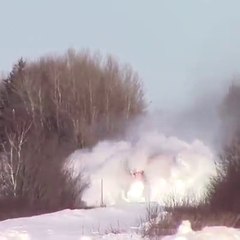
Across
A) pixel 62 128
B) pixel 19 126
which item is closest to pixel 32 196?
pixel 19 126

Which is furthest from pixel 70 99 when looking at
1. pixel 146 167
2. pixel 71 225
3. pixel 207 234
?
pixel 207 234

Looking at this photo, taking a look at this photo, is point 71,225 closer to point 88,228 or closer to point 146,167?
point 88,228

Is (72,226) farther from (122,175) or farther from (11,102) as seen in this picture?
(11,102)

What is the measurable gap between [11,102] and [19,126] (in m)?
11.8

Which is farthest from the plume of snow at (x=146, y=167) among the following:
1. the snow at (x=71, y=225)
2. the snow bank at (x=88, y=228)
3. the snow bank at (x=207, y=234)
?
the snow bank at (x=207, y=234)

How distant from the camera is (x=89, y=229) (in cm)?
1539

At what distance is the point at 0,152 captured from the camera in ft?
110

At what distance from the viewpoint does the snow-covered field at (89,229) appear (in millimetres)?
11583

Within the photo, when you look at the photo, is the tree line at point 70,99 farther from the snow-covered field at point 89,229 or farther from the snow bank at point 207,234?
the snow bank at point 207,234

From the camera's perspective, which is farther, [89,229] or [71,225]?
[71,225]

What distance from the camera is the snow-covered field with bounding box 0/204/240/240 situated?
11.6m

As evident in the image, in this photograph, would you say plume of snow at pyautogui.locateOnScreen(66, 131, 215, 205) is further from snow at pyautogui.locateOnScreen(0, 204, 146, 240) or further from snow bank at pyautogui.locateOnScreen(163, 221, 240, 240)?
snow bank at pyautogui.locateOnScreen(163, 221, 240, 240)

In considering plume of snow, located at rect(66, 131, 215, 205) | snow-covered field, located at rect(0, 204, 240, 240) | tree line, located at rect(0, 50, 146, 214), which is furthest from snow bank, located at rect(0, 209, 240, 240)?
tree line, located at rect(0, 50, 146, 214)

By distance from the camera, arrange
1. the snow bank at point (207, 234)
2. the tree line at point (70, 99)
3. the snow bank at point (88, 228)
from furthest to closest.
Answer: the tree line at point (70, 99), the snow bank at point (88, 228), the snow bank at point (207, 234)
